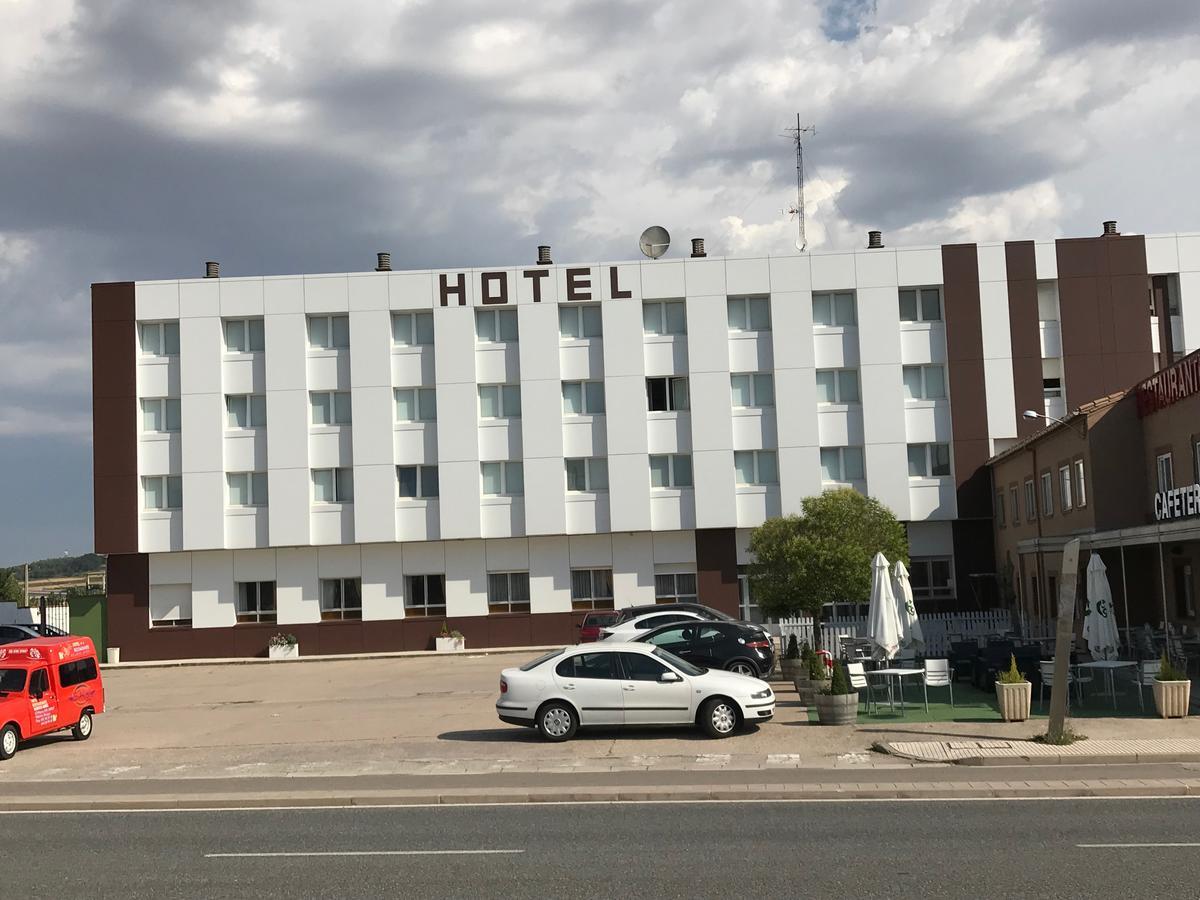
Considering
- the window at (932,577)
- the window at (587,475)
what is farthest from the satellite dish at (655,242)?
the window at (932,577)

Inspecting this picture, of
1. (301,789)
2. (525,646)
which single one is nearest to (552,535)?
(525,646)

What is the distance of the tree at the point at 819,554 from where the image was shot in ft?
108

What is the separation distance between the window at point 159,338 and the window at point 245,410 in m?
3.06

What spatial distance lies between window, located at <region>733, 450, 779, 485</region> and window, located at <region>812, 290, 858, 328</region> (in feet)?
18.6

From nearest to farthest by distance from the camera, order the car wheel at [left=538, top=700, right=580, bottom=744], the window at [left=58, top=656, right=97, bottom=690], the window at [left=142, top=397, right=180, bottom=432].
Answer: the car wheel at [left=538, top=700, right=580, bottom=744]
the window at [left=58, top=656, right=97, bottom=690]
the window at [left=142, top=397, right=180, bottom=432]

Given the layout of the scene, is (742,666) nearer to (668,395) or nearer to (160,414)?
(668,395)

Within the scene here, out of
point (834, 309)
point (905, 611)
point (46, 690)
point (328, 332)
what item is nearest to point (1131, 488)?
point (905, 611)

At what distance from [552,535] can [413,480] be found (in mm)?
6020

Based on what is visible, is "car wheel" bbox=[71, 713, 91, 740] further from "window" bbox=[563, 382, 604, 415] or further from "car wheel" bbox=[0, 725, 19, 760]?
"window" bbox=[563, 382, 604, 415]

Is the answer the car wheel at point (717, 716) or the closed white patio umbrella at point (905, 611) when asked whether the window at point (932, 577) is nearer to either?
the closed white patio umbrella at point (905, 611)

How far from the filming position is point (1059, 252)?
1858 inches

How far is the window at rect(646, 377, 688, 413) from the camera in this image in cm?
4856

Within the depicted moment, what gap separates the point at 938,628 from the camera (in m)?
39.3

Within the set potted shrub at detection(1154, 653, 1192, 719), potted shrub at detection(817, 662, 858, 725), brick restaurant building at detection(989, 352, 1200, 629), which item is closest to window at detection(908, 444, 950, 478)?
brick restaurant building at detection(989, 352, 1200, 629)
